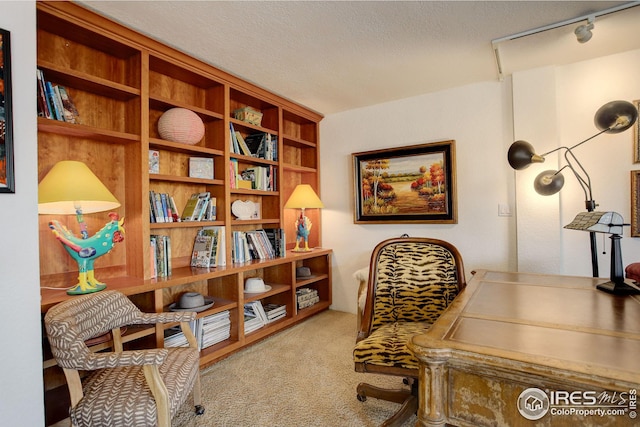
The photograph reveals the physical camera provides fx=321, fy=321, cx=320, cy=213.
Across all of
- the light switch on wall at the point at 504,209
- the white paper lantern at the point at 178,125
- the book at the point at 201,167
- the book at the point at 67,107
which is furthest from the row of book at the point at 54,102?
the light switch on wall at the point at 504,209

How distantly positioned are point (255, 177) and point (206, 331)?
1396mm

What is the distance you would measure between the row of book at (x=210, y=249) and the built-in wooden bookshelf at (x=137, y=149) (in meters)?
0.07

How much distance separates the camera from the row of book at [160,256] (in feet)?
7.01

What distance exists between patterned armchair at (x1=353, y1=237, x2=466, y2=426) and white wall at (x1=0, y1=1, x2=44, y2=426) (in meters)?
1.47

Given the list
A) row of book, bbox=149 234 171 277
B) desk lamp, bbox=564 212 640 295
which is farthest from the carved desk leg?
row of book, bbox=149 234 171 277

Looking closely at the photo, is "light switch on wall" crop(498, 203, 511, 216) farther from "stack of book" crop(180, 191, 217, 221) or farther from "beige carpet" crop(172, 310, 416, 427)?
"stack of book" crop(180, 191, 217, 221)

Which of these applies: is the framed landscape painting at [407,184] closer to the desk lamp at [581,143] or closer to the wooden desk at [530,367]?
the desk lamp at [581,143]

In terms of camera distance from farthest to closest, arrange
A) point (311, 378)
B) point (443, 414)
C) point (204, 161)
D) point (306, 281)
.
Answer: point (306, 281)
point (204, 161)
point (311, 378)
point (443, 414)

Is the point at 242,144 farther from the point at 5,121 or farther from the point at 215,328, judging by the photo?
the point at 5,121

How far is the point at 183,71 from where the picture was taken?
240 cm

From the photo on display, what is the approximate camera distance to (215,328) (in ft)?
7.96

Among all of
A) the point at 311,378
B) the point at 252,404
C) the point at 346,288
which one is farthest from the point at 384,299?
the point at 346,288

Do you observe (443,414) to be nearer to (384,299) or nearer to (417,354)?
(417,354)

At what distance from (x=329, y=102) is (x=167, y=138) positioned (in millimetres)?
1645
